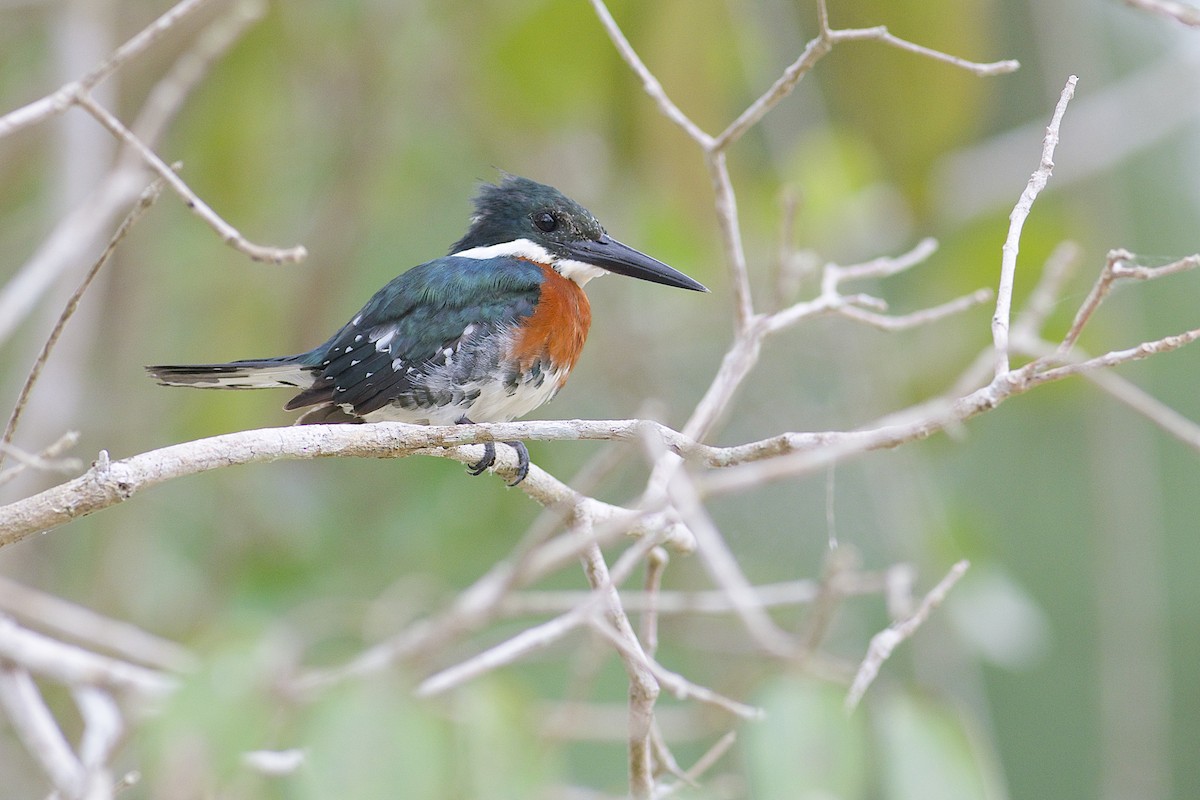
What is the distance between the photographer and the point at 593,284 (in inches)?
172

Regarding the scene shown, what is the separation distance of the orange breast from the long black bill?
0.06 meters

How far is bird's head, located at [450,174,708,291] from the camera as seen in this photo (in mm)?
2572

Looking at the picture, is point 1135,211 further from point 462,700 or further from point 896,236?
point 462,700

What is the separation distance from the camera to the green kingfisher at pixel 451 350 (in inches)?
93.0

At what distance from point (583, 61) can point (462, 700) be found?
2.10 metres

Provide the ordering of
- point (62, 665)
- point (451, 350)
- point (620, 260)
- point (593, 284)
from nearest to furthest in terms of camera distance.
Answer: point (62, 665) < point (451, 350) < point (620, 260) < point (593, 284)

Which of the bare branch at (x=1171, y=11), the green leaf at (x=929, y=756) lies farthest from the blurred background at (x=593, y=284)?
the bare branch at (x=1171, y=11)

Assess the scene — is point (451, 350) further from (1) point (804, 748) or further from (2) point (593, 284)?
(2) point (593, 284)

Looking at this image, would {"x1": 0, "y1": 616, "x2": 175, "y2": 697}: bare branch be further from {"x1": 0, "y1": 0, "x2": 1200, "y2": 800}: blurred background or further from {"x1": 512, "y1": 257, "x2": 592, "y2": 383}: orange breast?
{"x1": 512, "y1": 257, "x2": 592, "y2": 383}: orange breast

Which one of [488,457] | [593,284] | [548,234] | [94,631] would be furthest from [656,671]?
[593,284]

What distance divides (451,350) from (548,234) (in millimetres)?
386

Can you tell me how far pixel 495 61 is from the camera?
330cm

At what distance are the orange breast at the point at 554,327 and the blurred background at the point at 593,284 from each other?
44 centimetres

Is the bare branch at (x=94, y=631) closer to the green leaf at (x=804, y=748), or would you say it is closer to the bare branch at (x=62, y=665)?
the bare branch at (x=62, y=665)
